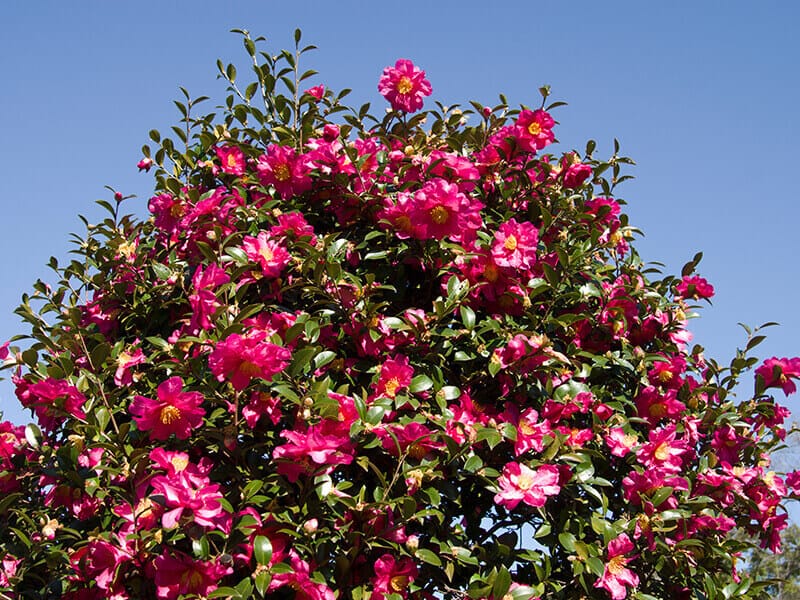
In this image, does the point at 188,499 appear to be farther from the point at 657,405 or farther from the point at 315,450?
the point at 657,405

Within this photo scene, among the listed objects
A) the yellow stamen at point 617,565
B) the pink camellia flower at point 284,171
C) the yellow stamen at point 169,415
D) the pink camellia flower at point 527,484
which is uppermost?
the pink camellia flower at point 284,171

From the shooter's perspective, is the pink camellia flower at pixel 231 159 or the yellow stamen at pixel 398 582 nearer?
the yellow stamen at pixel 398 582

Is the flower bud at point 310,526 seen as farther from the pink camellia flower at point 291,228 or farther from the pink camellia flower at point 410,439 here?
the pink camellia flower at point 291,228

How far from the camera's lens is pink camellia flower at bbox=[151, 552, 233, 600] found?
174 cm

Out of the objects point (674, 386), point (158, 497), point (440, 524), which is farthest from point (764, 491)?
point (158, 497)

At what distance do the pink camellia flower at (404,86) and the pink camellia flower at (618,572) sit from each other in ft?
4.76

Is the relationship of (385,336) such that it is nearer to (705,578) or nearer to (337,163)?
(337,163)

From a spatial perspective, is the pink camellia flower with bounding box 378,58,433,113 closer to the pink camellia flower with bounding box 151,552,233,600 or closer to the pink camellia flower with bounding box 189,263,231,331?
the pink camellia flower with bounding box 189,263,231,331

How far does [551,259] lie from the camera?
2.37 m

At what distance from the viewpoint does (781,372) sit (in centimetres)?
259

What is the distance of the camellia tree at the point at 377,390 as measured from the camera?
1.81 meters

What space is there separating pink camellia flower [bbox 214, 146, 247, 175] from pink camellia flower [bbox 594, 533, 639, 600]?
1493mm

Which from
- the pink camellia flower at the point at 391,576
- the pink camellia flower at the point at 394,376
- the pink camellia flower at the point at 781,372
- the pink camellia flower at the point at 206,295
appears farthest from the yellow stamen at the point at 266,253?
the pink camellia flower at the point at 781,372

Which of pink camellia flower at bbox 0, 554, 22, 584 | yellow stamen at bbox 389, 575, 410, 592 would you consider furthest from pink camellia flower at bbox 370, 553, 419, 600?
pink camellia flower at bbox 0, 554, 22, 584
